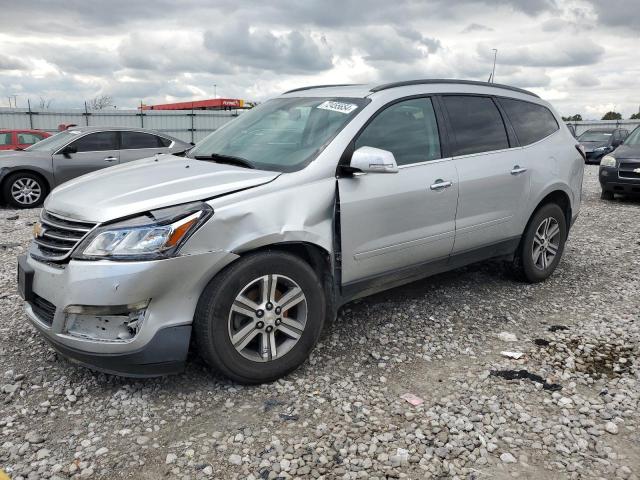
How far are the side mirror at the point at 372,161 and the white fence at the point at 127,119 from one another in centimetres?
2209

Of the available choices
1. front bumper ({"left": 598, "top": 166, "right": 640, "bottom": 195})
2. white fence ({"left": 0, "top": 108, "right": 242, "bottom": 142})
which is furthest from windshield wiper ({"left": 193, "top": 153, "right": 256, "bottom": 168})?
white fence ({"left": 0, "top": 108, "right": 242, "bottom": 142})

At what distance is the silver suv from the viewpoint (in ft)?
9.55

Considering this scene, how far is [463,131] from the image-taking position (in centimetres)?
439

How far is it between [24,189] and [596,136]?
797 inches

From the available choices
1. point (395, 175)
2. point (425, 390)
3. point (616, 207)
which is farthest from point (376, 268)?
point (616, 207)

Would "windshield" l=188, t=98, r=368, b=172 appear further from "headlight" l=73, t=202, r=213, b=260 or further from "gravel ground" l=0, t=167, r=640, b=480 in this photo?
"gravel ground" l=0, t=167, r=640, b=480

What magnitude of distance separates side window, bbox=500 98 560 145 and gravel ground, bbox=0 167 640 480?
1584 mm

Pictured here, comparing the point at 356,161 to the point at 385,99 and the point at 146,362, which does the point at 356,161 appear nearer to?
the point at 385,99

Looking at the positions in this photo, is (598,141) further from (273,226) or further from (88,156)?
(273,226)

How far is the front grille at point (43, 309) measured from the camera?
10.1 feet

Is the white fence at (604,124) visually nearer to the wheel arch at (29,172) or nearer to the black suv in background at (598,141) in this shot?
the black suv in background at (598,141)

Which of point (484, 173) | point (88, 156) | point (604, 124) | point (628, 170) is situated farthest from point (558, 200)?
point (604, 124)

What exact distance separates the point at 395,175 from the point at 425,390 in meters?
1.42

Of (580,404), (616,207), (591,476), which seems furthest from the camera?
(616,207)
